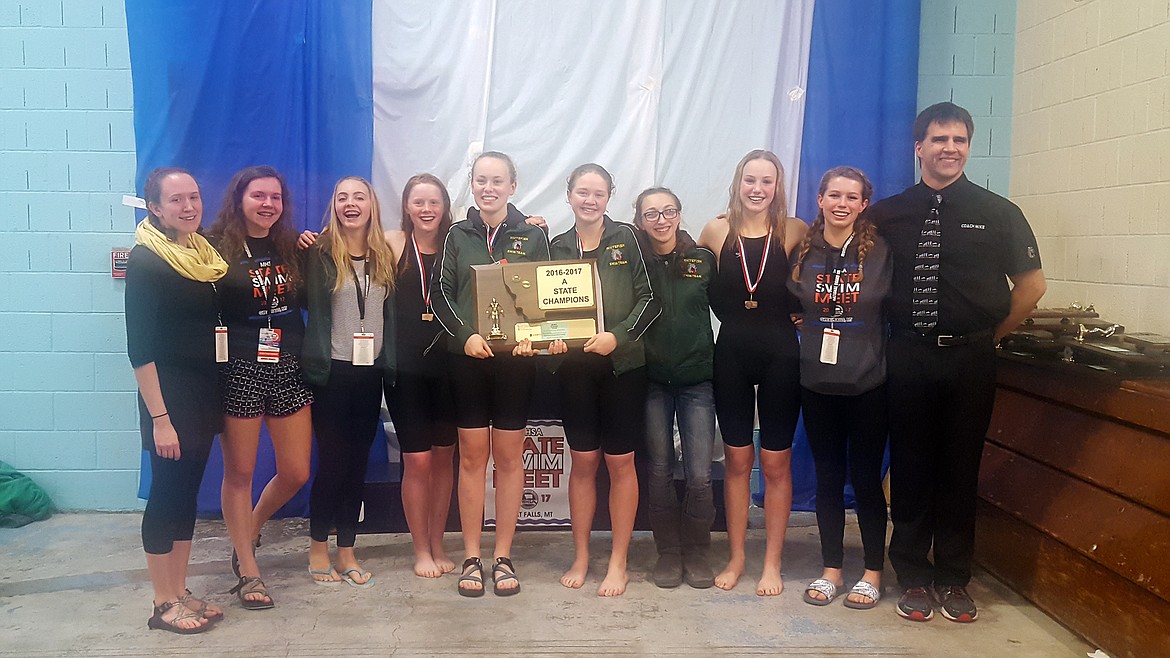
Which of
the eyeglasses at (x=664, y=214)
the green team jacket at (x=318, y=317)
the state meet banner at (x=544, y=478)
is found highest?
Result: the eyeglasses at (x=664, y=214)

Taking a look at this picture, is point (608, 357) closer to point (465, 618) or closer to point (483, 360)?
point (483, 360)

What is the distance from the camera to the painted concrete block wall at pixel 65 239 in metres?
3.31

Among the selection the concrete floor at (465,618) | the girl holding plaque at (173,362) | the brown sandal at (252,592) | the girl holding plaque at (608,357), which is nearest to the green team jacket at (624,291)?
the girl holding plaque at (608,357)

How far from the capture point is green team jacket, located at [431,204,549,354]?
2.66 m

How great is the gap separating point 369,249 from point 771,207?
1.32 m

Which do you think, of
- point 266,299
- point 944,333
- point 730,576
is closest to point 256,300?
point 266,299

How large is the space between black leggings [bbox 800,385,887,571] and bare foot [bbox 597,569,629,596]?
2.25ft

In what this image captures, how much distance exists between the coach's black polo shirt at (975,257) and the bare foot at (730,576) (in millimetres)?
1003

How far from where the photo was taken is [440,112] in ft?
9.77

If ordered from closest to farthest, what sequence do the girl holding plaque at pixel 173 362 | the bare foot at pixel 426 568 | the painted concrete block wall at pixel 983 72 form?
the girl holding plaque at pixel 173 362 → the bare foot at pixel 426 568 → the painted concrete block wall at pixel 983 72

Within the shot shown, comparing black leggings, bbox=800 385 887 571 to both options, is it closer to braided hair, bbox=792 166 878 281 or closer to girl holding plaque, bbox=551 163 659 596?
braided hair, bbox=792 166 878 281

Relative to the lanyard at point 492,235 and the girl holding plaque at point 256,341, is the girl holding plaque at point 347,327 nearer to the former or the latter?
the girl holding plaque at point 256,341

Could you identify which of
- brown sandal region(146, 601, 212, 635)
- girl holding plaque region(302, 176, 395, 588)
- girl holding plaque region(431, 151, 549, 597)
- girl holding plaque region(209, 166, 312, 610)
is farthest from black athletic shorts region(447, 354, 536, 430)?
brown sandal region(146, 601, 212, 635)

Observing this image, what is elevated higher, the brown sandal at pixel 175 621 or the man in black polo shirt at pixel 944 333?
the man in black polo shirt at pixel 944 333
